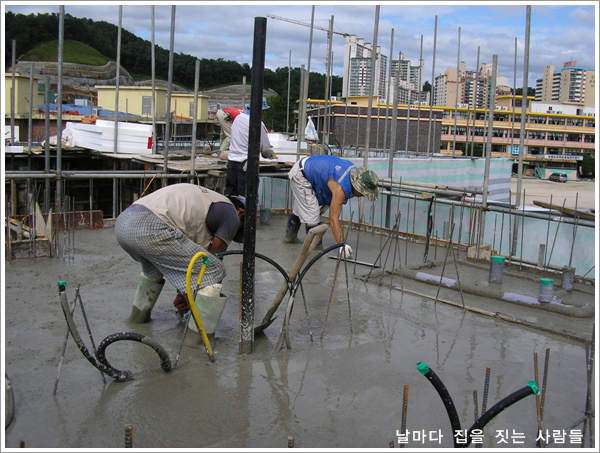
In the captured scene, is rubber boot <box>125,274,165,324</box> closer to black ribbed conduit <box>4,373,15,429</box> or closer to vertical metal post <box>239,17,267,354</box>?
vertical metal post <box>239,17,267,354</box>

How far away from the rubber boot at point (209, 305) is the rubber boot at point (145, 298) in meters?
0.59

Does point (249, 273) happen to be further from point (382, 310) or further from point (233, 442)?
point (382, 310)

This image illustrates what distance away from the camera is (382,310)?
549 cm

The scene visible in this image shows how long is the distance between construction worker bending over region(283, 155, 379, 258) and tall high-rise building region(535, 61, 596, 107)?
70243 millimetres

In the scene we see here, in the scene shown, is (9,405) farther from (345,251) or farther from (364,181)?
(364,181)

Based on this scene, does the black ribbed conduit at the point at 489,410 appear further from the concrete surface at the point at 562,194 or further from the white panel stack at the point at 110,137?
the concrete surface at the point at 562,194

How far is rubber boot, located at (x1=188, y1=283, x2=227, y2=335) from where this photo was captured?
4188mm

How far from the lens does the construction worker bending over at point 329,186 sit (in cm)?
660

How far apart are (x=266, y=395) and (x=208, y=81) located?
184 feet

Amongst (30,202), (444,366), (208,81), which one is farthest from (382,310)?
(208,81)

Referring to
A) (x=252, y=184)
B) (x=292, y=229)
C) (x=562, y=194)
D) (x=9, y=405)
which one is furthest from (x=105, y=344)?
(x=562, y=194)

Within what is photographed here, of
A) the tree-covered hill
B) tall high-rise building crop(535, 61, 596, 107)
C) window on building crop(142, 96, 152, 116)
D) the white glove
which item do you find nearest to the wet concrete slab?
the white glove

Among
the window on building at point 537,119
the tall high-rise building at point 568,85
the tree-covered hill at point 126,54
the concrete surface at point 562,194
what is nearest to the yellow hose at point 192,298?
the concrete surface at point 562,194

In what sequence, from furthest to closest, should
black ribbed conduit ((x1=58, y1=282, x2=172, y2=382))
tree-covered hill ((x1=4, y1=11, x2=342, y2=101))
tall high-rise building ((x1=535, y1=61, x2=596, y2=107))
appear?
1. tall high-rise building ((x1=535, y1=61, x2=596, y2=107))
2. tree-covered hill ((x1=4, y1=11, x2=342, y2=101))
3. black ribbed conduit ((x1=58, y1=282, x2=172, y2=382))
